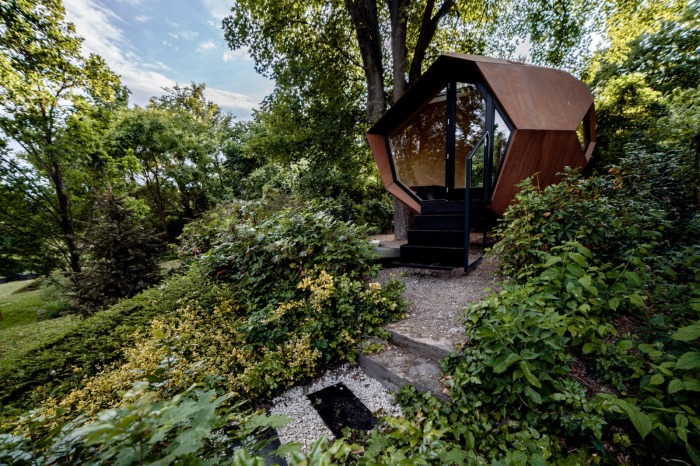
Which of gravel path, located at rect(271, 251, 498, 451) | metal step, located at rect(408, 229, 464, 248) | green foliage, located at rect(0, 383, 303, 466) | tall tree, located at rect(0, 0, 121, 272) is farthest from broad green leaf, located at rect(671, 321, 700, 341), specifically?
tall tree, located at rect(0, 0, 121, 272)

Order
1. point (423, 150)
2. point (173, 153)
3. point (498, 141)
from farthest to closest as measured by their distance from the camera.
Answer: point (173, 153)
point (423, 150)
point (498, 141)

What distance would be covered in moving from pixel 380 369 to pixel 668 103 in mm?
7784

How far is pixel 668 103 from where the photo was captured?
509 cm

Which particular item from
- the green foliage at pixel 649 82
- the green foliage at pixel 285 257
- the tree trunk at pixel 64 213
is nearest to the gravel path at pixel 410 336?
the green foliage at pixel 285 257

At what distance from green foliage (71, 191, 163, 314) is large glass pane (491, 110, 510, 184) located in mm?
7343

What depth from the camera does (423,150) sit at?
5.93 m

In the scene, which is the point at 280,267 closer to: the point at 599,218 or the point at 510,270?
the point at 510,270

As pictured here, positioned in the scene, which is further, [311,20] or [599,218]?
[311,20]

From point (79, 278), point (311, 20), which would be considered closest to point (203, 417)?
point (79, 278)

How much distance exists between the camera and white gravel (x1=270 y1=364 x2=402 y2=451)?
6.34 feet

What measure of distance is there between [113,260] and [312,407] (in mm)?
5558

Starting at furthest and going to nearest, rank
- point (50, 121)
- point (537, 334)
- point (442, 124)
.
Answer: point (50, 121) < point (442, 124) < point (537, 334)

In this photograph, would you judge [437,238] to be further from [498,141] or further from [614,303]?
[614,303]

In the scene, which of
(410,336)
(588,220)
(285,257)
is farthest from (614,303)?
(285,257)
